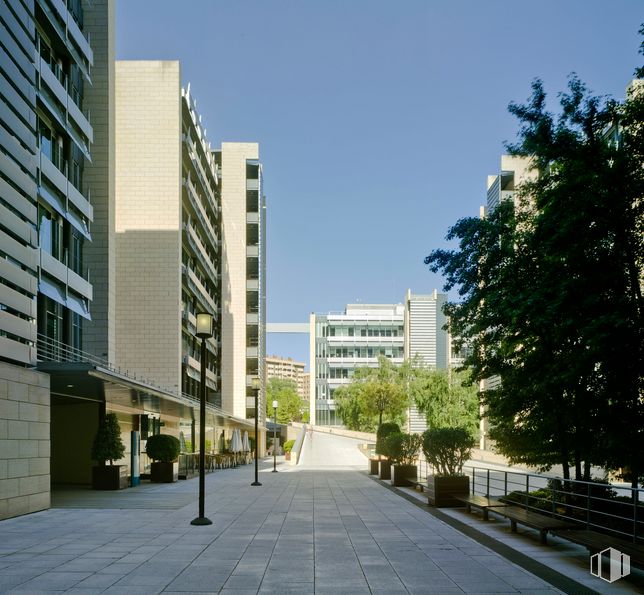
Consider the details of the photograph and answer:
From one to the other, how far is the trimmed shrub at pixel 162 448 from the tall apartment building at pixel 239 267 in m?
45.4

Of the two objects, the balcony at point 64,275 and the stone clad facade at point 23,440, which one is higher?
the balcony at point 64,275

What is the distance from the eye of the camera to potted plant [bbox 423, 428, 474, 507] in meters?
20.2

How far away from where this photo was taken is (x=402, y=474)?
29.7 m

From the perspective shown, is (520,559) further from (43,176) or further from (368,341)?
(368,341)

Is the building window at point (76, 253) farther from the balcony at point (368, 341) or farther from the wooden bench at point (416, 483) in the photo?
the balcony at point (368, 341)

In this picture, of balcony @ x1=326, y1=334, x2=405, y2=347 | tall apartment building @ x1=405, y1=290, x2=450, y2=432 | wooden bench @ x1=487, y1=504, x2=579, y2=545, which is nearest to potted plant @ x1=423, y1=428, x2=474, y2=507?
wooden bench @ x1=487, y1=504, x2=579, y2=545

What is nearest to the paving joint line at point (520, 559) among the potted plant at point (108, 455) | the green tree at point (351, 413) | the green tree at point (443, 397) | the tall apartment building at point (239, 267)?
the potted plant at point (108, 455)

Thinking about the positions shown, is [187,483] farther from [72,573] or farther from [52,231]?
[72,573]

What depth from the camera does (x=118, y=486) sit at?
2823cm

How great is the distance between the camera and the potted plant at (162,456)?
32.1 m

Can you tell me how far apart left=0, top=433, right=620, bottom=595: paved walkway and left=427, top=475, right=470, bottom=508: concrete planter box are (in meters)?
0.63

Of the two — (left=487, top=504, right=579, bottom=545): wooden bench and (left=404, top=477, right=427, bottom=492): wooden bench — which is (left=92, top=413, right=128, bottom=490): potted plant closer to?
(left=404, top=477, right=427, bottom=492): wooden bench

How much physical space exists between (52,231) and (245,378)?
5354cm

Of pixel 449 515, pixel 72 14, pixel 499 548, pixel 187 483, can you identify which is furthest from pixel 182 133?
pixel 499 548
